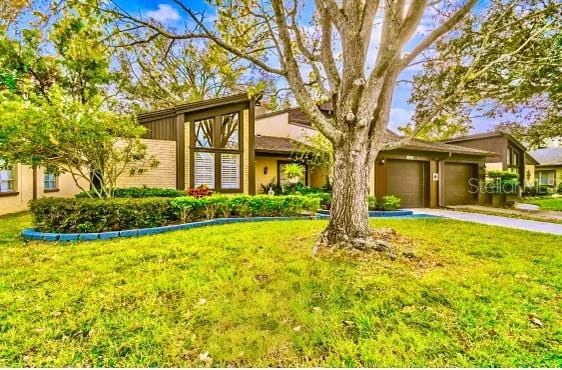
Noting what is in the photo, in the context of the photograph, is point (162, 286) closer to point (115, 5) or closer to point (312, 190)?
point (115, 5)

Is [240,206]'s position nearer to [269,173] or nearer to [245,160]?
[245,160]

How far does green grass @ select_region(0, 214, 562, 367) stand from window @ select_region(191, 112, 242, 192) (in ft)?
23.4

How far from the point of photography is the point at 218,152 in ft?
43.8

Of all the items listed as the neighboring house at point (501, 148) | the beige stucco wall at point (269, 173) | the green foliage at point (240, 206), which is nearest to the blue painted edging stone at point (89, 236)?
the green foliage at point (240, 206)

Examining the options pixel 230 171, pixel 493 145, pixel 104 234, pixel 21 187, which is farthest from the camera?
pixel 493 145

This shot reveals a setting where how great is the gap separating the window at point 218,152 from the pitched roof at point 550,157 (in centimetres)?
3327

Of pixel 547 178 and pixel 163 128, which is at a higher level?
pixel 163 128

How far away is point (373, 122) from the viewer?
19.5 ft

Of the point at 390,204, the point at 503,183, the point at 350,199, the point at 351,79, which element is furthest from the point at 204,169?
the point at 503,183

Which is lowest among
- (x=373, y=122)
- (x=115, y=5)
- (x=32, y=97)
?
(x=373, y=122)

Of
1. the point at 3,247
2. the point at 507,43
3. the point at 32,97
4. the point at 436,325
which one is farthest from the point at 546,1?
the point at 3,247

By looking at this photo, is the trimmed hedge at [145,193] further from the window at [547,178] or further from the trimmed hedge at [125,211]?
the window at [547,178]

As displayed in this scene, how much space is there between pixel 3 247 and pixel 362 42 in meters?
8.14

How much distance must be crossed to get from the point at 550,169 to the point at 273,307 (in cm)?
3933
